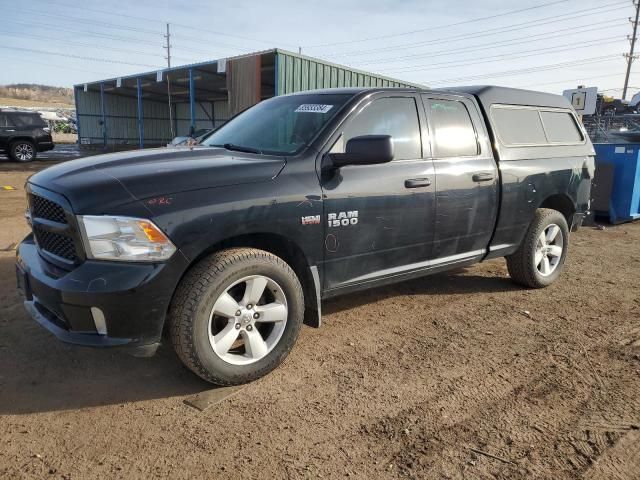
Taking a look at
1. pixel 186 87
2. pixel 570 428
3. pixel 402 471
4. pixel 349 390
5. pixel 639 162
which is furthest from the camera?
pixel 186 87

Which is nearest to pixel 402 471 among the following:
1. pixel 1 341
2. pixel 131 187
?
pixel 131 187

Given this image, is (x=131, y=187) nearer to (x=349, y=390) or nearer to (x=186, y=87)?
(x=349, y=390)

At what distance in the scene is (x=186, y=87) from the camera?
27438mm

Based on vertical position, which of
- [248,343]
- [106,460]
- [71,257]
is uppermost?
[71,257]

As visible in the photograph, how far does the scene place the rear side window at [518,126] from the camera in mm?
4483

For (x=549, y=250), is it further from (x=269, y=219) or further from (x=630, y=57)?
(x=630, y=57)

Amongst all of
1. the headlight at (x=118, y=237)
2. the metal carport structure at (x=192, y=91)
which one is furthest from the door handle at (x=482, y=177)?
the metal carport structure at (x=192, y=91)

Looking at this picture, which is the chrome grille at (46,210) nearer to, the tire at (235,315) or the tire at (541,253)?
the tire at (235,315)

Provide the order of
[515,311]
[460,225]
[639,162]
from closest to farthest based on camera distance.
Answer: [460,225], [515,311], [639,162]

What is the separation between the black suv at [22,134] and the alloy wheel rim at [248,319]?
18861 millimetres

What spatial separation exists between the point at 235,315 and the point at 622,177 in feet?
28.2

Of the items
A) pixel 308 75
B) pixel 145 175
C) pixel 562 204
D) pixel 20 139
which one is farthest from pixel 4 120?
pixel 562 204

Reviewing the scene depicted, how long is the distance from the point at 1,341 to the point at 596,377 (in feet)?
13.4

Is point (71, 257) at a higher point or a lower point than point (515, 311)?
higher
